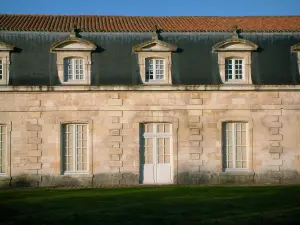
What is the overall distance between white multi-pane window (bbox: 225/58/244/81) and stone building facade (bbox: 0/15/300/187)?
2.1 inches

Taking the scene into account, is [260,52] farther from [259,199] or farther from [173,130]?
[259,199]

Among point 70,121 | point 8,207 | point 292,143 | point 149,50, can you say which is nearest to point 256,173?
point 292,143

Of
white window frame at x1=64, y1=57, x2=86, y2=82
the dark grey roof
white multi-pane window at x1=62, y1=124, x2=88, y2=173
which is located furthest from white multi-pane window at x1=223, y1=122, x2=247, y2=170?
white window frame at x1=64, y1=57, x2=86, y2=82

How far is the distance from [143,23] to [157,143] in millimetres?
5794

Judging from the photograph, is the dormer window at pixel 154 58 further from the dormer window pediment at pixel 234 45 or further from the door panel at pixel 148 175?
the door panel at pixel 148 175

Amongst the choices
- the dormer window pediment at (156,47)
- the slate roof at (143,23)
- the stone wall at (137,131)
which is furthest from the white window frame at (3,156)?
the dormer window pediment at (156,47)

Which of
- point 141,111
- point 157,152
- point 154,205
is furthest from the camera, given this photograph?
point 157,152

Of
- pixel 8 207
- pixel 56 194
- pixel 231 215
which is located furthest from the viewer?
pixel 56 194

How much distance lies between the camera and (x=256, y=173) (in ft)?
57.7

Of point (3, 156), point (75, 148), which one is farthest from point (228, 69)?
point (3, 156)

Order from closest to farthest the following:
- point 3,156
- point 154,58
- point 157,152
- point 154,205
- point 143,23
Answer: point 154,205 < point 3,156 < point 157,152 < point 154,58 < point 143,23

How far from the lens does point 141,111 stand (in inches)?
688

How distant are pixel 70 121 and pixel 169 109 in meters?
3.91

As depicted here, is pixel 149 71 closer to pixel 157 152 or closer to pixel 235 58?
pixel 157 152
